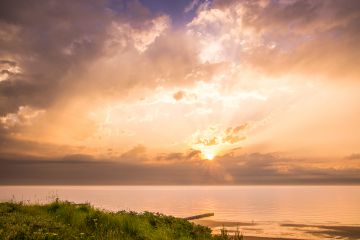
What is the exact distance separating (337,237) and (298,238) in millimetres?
6987

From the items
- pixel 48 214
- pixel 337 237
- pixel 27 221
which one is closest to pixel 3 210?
pixel 48 214

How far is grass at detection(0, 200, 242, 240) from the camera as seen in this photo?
49.5 feet

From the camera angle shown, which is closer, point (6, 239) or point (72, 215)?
point (6, 239)

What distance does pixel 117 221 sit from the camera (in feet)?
66.1

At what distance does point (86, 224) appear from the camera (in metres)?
19.2

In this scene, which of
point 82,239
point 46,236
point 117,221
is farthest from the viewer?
point 117,221

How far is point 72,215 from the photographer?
2042 cm

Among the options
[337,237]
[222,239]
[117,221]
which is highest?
[117,221]

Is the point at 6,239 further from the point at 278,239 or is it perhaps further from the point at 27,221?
the point at 278,239

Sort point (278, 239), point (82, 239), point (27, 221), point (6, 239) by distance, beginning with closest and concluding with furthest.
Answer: point (6, 239), point (82, 239), point (27, 221), point (278, 239)

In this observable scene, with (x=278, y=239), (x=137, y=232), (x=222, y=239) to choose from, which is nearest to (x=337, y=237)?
(x=278, y=239)

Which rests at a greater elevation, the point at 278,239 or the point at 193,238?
the point at 193,238

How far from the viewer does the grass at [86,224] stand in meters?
15.1

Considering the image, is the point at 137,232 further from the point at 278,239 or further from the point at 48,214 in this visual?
the point at 278,239
